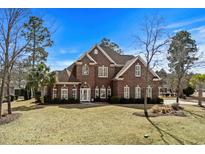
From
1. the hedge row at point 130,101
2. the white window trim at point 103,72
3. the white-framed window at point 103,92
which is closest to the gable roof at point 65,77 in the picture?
the white window trim at point 103,72

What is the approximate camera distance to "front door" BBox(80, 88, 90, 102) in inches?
899

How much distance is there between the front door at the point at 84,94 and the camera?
74.9ft

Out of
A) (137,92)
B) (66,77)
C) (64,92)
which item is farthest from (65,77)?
(137,92)

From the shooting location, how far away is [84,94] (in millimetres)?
22922

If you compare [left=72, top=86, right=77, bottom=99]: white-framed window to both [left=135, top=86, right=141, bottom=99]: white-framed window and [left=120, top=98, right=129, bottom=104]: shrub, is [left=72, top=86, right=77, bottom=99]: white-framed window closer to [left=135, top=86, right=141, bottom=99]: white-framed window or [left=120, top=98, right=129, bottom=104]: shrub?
[left=120, top=98, right=129, bottom=104]: shrub

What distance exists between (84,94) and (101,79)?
2.58 metres

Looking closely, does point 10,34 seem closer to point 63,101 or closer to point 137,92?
point 63,101

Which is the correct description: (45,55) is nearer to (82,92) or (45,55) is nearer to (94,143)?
(82,92)

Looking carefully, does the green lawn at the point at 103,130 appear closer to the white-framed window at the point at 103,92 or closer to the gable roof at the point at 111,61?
the gable roof at the point at 111,61

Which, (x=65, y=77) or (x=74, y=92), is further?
(x=65, y=77)

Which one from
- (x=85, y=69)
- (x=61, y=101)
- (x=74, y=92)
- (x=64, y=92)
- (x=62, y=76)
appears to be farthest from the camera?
(x=85, y=69)

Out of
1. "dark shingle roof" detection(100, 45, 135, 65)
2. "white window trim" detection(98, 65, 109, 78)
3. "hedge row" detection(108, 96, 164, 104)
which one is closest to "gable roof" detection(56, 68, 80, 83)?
"white window trim" detection(98, 65, 109, 78)

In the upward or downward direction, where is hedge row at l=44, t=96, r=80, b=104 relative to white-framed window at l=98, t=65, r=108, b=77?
downward

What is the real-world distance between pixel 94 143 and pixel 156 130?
3485 mm
